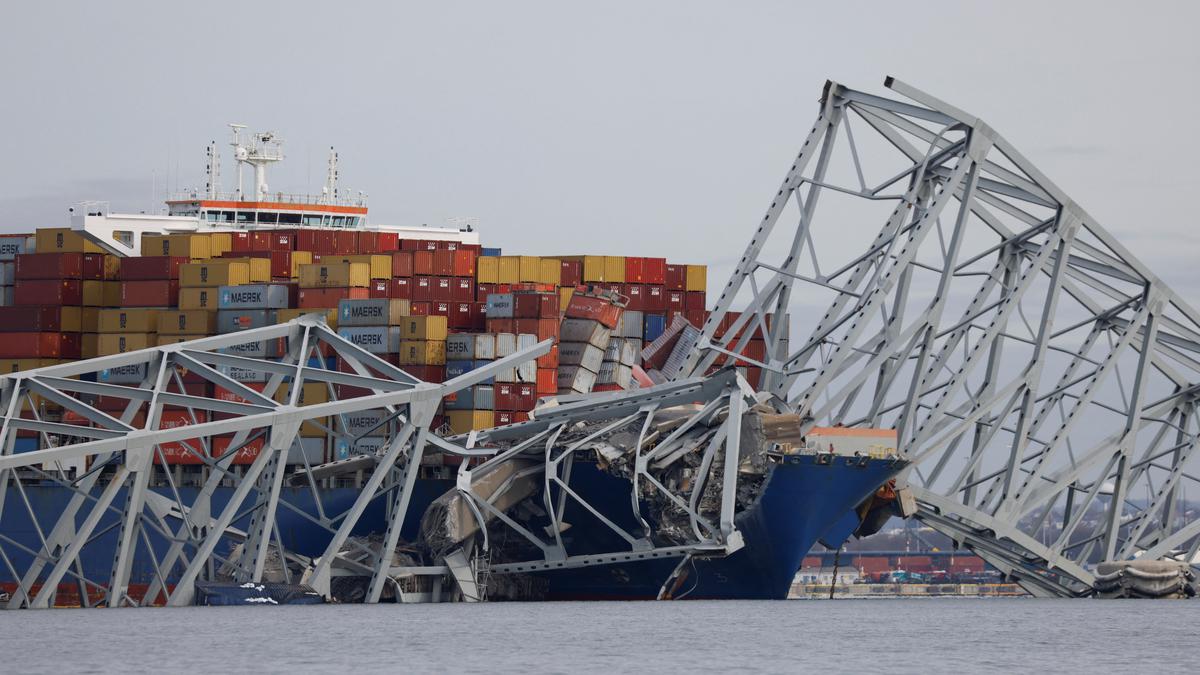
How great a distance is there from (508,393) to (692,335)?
8.83 meters

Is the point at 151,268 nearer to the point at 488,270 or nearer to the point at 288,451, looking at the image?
the point at 488,270

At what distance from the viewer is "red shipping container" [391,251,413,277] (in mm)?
83188

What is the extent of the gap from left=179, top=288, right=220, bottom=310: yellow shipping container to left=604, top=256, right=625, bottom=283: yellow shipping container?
1600cm

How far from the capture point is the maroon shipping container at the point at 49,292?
89.6m

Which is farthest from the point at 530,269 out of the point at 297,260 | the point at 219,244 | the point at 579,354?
the point at 219,244

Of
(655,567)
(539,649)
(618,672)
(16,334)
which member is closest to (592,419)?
Result: (655,567)

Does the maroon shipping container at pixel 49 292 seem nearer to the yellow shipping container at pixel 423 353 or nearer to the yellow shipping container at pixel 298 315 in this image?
the yellow shipping container at pixel 298 315

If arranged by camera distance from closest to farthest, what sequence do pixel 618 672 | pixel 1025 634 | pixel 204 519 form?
1. pixel 618 672
2. pixel 1025 634
3. pixel 204 519

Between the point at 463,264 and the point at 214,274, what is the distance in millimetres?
10644

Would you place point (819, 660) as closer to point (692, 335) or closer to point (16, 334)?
point (692, 335)

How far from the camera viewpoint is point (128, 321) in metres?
88.5

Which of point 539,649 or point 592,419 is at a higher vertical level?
point 592,419

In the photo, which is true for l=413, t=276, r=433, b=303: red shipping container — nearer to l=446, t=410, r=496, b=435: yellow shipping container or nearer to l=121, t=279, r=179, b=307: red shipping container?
l=446, t=410, r=496, b=435: yellow shipping container

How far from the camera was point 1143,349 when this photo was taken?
7156 cm
